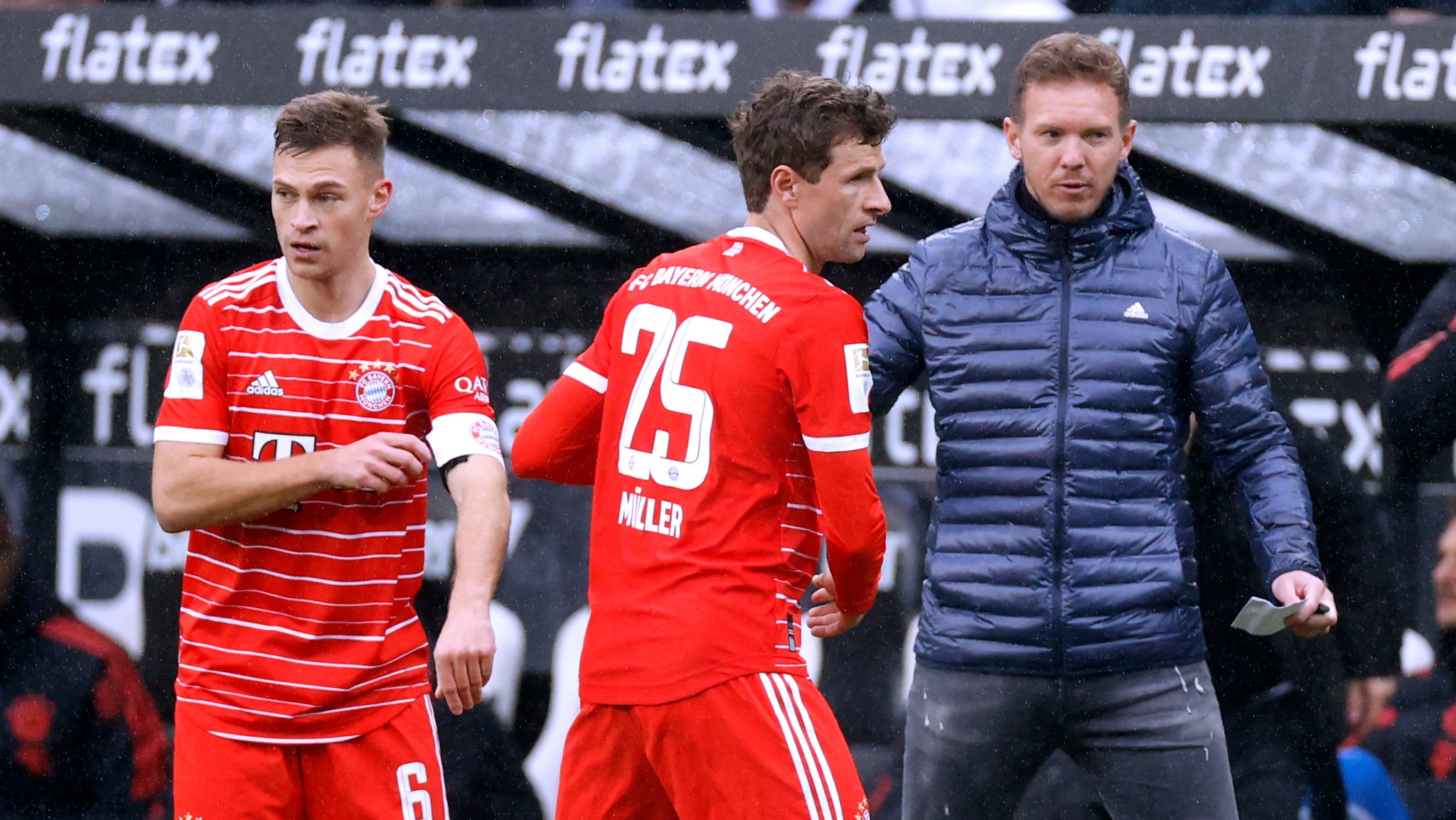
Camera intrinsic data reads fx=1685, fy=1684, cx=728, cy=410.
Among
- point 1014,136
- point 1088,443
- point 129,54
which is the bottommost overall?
point 1088,443

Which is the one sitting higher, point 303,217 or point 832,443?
point 303,217

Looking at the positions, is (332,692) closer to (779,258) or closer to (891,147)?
(779,258)

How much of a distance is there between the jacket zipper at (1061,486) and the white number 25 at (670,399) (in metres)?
0.63

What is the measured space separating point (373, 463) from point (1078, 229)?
1.16 m

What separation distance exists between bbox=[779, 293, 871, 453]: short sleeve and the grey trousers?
58cm

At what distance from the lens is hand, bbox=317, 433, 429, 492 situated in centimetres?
245

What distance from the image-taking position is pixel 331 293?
8.73 feet

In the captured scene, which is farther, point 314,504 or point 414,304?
point 414,304

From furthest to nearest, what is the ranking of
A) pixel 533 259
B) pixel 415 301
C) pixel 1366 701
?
pixel 533 259
pixel 1366 701
pixel 415 301

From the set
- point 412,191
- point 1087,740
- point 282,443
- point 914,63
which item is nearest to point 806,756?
point 1087,740

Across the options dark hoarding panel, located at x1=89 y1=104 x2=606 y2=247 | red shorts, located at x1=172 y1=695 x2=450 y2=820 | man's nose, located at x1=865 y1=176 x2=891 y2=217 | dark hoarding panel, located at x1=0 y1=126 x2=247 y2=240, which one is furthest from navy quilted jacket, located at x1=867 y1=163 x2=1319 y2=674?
dark hoarding panel, located at x1=0 y1=126 x2=247 y2=240

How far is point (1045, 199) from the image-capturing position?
2.71 m

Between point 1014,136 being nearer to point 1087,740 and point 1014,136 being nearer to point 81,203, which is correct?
point 1087,740

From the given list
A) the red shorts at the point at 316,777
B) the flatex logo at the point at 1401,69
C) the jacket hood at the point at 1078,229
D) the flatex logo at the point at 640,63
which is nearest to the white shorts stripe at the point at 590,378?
the red shorts at the point at 316,777
